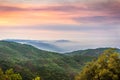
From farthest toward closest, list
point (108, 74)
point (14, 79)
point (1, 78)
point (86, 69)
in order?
point (14, 79), point (1, 78), point (86, 69), point (108, 74)

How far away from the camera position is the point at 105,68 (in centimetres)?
5612

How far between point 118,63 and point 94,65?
484 centimetres

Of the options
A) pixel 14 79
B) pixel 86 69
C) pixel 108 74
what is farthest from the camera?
pixel 14 79

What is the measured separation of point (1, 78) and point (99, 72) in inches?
1603

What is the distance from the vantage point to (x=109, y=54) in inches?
2247

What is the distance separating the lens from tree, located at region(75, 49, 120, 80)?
180ft

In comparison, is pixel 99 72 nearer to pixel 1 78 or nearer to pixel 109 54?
pixel 109 54

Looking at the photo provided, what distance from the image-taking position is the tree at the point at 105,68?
54925mm

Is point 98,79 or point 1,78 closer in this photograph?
point 98,79

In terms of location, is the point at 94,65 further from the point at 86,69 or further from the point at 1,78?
the point at 1,78

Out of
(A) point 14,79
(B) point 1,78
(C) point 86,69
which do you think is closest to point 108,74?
(C) point 86,69

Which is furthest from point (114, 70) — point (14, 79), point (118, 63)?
point (14, 79)

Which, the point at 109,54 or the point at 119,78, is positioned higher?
the point at 109,54

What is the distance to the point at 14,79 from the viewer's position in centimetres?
9825
